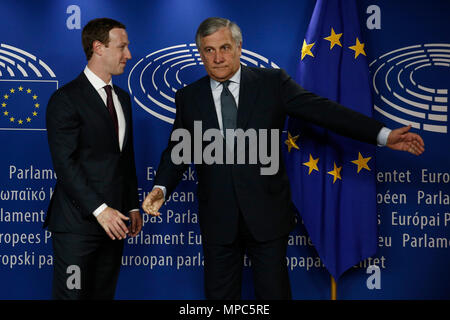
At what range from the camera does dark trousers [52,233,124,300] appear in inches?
88.2

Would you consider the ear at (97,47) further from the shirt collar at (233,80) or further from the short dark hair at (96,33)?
the shirt collar at (233,80)

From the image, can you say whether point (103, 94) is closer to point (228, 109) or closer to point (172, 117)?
point (228, 109)

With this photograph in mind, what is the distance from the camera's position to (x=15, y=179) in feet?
10.5

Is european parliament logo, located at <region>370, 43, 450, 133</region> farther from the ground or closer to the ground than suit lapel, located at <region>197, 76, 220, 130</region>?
farther from the ground

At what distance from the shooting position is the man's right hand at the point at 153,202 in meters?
2.29

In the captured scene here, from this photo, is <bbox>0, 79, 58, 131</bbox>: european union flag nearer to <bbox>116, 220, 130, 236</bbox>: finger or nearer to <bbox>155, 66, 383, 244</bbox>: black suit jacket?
<bbox>155, 66, 383, 244</bbox>: black suit jacket

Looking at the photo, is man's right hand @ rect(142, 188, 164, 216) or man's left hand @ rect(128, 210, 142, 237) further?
man's left hand @ rect(128, 210, 142, 237)

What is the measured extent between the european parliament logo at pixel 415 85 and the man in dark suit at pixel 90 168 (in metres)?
1.73

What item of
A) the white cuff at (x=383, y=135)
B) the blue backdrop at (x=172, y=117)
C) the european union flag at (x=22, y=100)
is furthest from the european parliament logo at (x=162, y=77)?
the white cuff at (x=383, y=135)

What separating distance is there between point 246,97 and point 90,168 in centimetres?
85

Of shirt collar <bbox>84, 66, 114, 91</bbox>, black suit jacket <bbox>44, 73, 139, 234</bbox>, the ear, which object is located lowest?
black suit jacket <bbox>44, 73, 139, 234</bbox>

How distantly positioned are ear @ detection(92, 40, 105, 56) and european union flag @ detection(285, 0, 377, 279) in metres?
1.21

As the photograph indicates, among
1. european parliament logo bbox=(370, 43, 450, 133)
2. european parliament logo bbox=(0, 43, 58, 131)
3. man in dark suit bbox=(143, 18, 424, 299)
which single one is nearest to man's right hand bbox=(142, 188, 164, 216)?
man in dark suit bbox=(143, 18, 424, 299)
